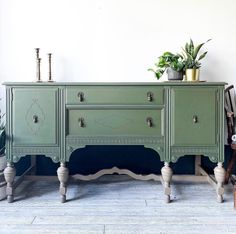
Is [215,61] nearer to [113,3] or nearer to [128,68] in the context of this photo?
[128,68]

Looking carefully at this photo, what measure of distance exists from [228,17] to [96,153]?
1.77 m

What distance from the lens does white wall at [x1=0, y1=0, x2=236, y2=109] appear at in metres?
2.85

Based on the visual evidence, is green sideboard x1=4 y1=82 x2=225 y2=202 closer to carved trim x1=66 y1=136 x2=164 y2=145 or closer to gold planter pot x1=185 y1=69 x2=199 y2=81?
carved trim x1=66 y1=136 x2=164 y2=145

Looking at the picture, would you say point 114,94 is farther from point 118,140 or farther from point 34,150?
point 34,150

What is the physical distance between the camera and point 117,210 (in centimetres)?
221

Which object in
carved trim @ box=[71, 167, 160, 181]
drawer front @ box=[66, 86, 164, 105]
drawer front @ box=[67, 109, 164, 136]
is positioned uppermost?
drawer front @ box=[66, 86, 164, 105]

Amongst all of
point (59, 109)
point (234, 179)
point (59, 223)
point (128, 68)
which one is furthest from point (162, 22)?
point (59, 223)

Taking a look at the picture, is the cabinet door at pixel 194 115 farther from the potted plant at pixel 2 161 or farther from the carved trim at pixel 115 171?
the potted plant at pixel 2 161

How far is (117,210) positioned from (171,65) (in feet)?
4.13

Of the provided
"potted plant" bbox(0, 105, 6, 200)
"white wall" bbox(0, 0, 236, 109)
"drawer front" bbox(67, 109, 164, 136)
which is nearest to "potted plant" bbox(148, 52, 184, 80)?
"white wall" bbox(0, 0, 236, 109)

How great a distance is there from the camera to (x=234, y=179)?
275 cm

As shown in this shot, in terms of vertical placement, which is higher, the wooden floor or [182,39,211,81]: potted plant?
[182,39,211,81]: potted plant

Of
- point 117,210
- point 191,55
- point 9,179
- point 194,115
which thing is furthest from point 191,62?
point 9,179

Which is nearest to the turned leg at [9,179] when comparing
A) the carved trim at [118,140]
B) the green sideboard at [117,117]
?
the green sideboard at [117,117]
